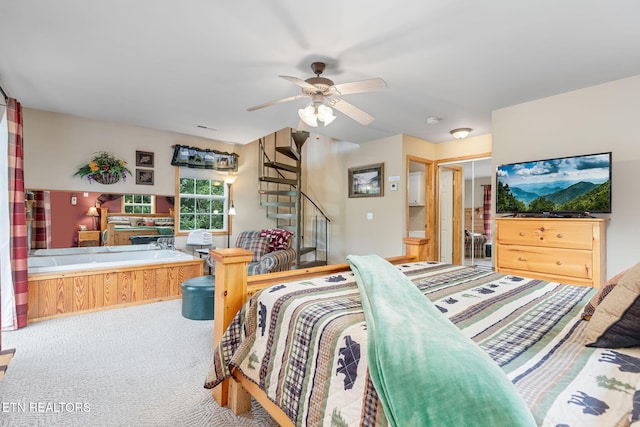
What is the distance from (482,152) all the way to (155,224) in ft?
16.8

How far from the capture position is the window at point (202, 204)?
483cm

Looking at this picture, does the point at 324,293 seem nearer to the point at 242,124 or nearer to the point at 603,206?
the point at 603,206

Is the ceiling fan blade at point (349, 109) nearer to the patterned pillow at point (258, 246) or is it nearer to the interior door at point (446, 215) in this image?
the patterned pillow at point (258, 246)

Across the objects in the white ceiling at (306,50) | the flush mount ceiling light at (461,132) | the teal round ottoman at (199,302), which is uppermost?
the white ceiling at (306,50)

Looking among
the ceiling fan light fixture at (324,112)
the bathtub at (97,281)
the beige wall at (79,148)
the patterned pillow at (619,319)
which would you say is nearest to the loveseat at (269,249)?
the bathtub at (97,281)

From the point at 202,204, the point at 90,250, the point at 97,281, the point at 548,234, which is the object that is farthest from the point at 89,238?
the point at 548,234

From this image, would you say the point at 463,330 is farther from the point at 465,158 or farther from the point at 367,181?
the point at 465,158

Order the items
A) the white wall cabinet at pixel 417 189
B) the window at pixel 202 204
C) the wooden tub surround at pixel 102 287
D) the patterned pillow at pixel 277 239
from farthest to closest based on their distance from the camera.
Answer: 1. the white wall cabinet at pixel 417 189
2. the window at pixel 202 204
3. the patterned pillow at pixel 277 239
4. the wooden tub surround at pixel 102 287

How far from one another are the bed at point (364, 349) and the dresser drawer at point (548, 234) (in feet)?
3.44

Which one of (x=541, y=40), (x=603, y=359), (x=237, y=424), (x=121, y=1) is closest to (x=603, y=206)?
(x=541, y=40)

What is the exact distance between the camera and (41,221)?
370cm

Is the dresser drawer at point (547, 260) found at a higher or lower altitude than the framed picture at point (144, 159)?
lower

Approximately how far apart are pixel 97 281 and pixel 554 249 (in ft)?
15.3

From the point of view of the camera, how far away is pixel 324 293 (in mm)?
1441
